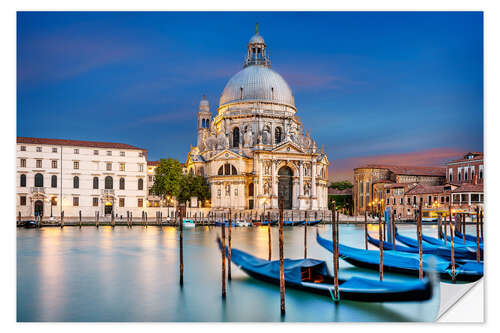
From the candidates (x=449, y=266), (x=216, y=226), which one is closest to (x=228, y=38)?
(x=449, y=266)

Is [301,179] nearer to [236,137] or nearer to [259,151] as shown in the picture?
[259,151]

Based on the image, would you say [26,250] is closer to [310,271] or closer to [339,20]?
[310,271]

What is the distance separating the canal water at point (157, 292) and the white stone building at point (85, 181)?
191cm

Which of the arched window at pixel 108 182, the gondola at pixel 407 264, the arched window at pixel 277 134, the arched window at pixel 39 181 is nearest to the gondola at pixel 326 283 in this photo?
the gondola at pixel 407 264

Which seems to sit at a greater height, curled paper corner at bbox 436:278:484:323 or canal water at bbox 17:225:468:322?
curled paper corner at bbox 436:278:484:323

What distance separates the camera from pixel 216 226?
19.8m

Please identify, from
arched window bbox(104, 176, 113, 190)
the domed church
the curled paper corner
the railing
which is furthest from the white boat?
the curled paper corner

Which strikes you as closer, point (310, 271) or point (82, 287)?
point (310, 271)

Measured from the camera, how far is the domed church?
21.9m

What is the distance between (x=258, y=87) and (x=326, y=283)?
18.9 m

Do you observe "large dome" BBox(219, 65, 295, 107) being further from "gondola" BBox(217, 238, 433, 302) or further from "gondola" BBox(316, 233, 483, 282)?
"gondola" BBox(217, 238, 433, 302)

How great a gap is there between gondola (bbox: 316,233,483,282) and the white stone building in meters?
6.70

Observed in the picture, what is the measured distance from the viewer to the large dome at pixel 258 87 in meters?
24.2

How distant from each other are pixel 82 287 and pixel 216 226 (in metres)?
12.9
